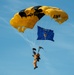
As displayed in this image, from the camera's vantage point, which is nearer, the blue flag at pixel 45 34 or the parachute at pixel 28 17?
the parachute at pixel 28 17

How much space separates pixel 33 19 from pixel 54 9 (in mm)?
3780

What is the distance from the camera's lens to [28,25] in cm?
12019

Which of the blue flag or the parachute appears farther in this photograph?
the blue flag

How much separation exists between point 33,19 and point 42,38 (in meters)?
2.58

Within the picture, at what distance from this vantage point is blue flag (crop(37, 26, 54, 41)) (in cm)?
12038

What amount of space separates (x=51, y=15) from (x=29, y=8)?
4.25 metres

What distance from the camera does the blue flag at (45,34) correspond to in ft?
395

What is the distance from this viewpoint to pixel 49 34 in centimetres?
12062

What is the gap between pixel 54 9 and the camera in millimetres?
117438

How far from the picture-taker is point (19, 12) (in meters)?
120

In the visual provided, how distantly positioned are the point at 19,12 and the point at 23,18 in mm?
869

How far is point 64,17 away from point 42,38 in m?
4.98

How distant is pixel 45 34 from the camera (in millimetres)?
120812

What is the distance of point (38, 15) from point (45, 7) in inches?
90.2
